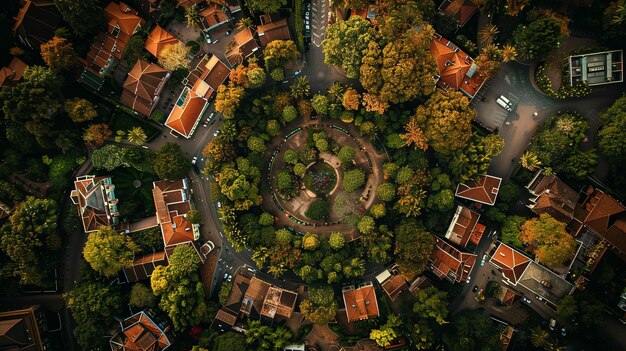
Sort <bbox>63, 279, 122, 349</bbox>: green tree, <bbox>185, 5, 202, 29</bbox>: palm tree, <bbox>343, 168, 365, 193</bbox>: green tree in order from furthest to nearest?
<bbox>185, 5, 202, 29</bbox>: palm tree < <bbox>343, 168, 365, 193</bbox>: green tree < <bbox>63, 279, 122, 349</bbox>: green tree

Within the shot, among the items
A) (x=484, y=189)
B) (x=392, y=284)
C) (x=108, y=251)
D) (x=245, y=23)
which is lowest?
(x=108, y=251)

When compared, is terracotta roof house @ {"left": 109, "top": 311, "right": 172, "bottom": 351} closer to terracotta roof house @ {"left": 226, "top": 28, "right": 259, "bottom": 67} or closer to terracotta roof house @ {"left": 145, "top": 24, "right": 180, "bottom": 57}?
terracotta roof house @ {"left": 145, "top": 24, "right": 180, "bottom": 57}

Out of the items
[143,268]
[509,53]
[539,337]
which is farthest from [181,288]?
[509,53]

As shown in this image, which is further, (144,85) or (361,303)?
(144,85)

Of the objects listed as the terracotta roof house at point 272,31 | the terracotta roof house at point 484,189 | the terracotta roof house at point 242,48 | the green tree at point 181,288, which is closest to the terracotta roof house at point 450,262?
the terracotta roof house at point 484,189

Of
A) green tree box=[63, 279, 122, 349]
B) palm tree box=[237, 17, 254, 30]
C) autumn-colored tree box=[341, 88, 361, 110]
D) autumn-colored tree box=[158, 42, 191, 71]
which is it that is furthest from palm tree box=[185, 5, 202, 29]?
green tree box=[63, 279, 122, 349]

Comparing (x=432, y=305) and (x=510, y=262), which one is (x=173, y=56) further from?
(x=510, y=262)

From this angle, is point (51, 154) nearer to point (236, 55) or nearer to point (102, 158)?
point (102, 158)

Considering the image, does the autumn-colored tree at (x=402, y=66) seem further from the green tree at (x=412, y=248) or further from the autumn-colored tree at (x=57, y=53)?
the autumn-colored tree at (x=57, y=53)
